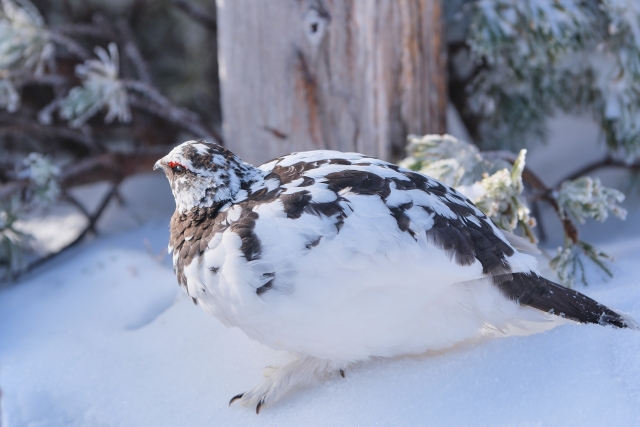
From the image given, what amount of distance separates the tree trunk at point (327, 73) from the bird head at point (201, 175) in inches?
24.3

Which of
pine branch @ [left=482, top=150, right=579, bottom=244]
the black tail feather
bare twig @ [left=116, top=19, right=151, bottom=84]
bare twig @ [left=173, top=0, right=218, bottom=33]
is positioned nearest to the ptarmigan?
the black tail feather

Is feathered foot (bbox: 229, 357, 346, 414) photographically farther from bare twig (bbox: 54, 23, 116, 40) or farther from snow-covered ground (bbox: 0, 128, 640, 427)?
bare twig (bbox: 54, 23, 116, 40)

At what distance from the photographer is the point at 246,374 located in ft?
4.08

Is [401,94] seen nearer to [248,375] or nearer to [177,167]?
[177,167]

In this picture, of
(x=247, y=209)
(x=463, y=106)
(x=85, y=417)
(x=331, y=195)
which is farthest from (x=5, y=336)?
(x=463, y=106)

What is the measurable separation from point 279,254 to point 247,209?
0.12m

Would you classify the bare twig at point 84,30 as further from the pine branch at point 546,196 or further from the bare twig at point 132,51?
the pine branch at point 546,196

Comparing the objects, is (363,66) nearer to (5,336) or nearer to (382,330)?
(382,330)

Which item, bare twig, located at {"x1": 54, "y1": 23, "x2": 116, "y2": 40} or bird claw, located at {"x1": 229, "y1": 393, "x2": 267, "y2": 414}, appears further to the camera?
bare twig, located at {"x1": 54, "y1": 23, "x2": 116, "y2": 40}

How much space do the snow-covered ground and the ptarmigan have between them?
5 centimetres

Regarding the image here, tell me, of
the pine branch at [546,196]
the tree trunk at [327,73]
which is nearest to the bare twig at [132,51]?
the tree trunk at [327,73]

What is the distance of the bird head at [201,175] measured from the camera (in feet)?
3.62

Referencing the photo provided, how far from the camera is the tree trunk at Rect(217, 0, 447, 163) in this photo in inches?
64.4

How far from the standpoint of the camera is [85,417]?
1.13 metres
